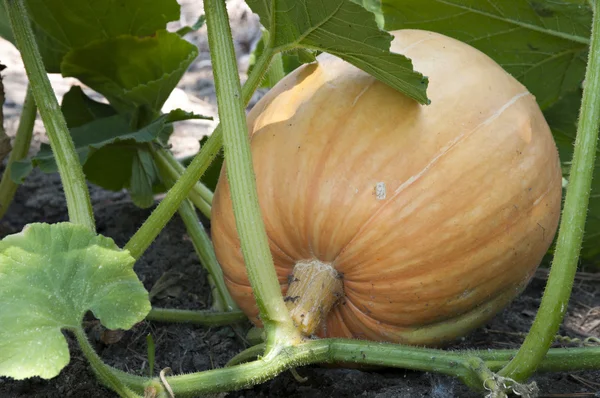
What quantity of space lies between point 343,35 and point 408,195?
0.33 metres

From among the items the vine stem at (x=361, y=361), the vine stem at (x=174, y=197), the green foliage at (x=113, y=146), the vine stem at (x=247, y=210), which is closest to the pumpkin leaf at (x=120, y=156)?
the green foliage at (x=113, y=146)

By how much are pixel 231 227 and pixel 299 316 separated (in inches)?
11.1

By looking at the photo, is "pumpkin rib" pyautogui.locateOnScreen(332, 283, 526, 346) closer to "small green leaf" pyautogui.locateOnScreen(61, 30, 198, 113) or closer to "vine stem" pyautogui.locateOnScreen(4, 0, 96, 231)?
"vine stem" pyautogui.locateOnScreen(4, 0, 96, 231)

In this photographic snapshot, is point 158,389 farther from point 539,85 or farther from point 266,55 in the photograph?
point 539,85

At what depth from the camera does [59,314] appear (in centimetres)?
112

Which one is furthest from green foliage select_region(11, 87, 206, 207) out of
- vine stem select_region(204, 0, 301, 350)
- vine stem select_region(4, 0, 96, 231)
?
vine stem select_region(204, 0, 301, 350)

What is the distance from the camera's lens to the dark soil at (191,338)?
1.55 metres

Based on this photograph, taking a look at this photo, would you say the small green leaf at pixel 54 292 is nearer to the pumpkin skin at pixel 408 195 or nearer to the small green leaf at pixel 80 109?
the pumpkin skin at pixel 408 195

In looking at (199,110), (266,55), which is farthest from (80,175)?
(199,110)

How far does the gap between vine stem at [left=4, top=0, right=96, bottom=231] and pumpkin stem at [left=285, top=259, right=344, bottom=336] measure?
1.40ft

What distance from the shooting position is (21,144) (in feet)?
7.11

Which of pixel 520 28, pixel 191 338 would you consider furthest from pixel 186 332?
pixel 520 28

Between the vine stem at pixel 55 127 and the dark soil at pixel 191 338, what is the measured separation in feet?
1.07

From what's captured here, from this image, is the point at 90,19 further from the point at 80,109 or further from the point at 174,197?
the point at 174,197
